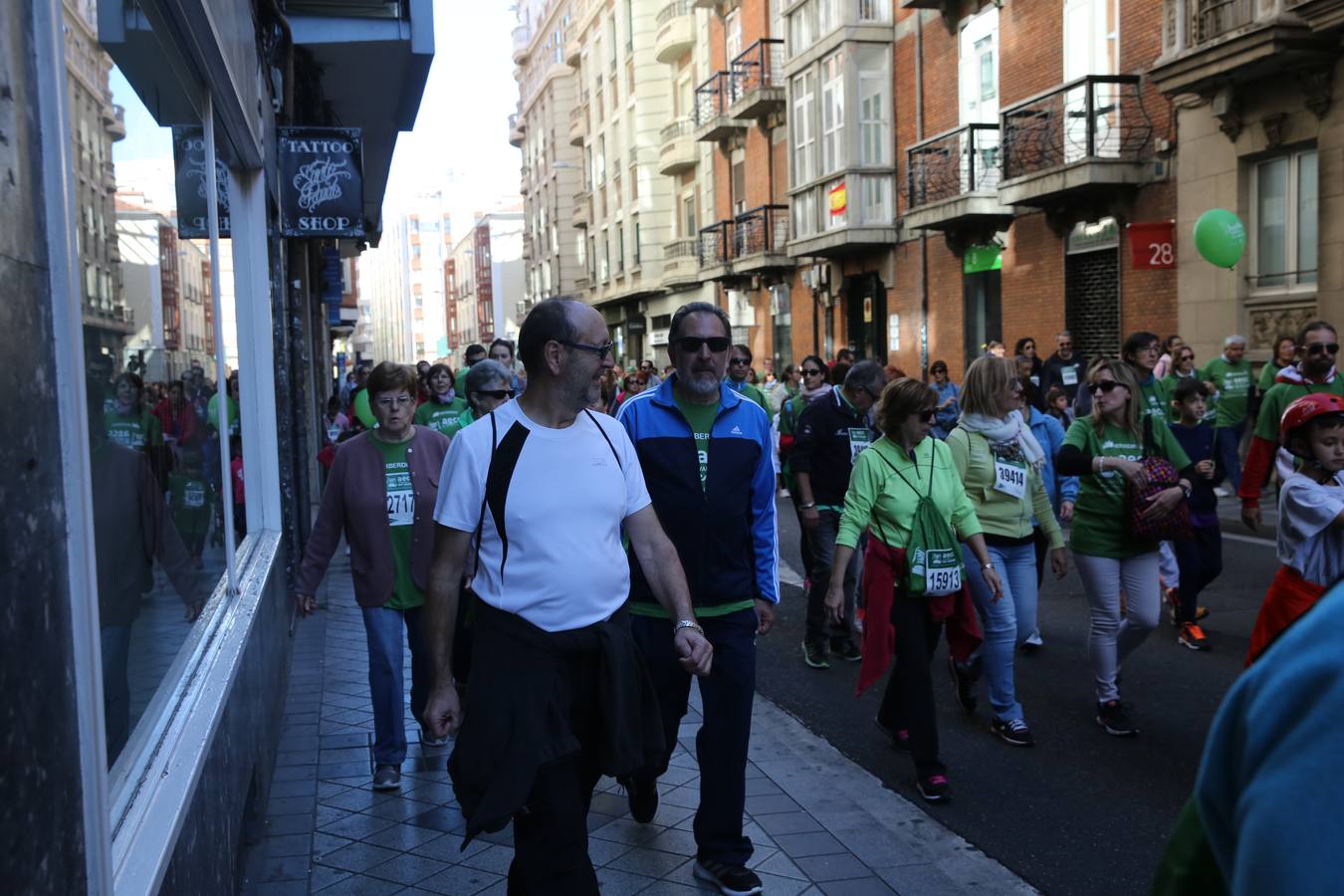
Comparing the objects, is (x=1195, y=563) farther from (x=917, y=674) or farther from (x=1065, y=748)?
(x=917, y=674)

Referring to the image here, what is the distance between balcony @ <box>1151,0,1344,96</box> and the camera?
51.6 feet

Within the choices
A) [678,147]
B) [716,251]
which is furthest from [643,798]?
[678,147]

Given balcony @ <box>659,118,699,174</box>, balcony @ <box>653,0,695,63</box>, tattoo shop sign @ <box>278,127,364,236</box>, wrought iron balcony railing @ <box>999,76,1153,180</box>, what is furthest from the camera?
balcony @ <box>659,118,699,174</box>

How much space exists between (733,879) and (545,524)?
5.26ft

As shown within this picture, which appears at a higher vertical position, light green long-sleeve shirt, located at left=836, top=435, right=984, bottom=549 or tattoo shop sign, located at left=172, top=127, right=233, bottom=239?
tattoo shop sign, located at left=172, top=127, right=233, bottom=239

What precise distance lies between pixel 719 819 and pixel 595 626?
51.0 inches

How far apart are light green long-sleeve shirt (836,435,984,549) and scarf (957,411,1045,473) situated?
2.49 ft

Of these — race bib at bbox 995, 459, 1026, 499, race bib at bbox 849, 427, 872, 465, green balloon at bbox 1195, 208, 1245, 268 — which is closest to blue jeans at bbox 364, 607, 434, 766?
race bib at bbox 995, 459, 1026, 499

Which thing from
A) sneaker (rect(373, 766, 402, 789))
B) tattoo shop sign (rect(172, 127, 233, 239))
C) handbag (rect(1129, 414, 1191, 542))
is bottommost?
sneaker (rect(373, 766, 402, 789))

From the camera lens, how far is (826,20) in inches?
1149

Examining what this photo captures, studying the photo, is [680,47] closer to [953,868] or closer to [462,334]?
[953,868]

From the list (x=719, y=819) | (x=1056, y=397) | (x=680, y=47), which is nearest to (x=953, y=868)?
(x=719, y=819)

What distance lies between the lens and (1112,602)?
6379mm

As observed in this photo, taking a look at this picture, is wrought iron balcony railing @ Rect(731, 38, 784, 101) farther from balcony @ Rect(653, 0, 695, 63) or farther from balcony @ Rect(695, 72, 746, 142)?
balcony @ Rect(653, 0, 695, 63)
